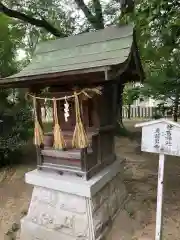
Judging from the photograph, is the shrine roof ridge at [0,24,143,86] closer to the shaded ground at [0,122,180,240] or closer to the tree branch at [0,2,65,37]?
the shaded ground at [0,122,180,240]

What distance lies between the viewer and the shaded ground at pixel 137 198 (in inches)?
139

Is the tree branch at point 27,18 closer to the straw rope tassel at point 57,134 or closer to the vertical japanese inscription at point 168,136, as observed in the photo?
the straw rope tassel at point 57,134

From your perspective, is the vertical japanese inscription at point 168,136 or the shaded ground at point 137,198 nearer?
the vertical japanese inscription at point 168,136

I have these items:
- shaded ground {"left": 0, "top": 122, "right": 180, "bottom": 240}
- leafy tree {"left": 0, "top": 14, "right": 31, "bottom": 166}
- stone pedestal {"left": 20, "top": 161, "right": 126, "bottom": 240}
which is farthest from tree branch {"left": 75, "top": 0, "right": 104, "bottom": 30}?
stone pedestal {"left": 20, "top": 161, "right": 126, "bottom": 240}

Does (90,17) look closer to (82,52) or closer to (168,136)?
(82,52)

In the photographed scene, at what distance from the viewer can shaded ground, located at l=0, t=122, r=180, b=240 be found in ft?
11.6

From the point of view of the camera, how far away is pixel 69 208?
11.0ft

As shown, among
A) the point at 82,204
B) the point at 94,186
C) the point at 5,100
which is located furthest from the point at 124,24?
the point at 5,100

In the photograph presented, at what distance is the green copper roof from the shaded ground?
2486 mm

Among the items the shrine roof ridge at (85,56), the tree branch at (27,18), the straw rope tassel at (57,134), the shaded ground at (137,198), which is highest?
the tree branch at (27,18)

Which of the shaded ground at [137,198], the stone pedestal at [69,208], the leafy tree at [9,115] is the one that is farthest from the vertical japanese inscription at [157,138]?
the leafy tree at [9,115]

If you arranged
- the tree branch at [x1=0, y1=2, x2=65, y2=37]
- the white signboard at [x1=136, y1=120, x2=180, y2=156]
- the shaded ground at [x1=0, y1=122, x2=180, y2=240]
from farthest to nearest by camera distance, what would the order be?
the tree branch at [x1=0, y1=2, x2=65, y2=37]
the shaded ground at [x1=0, y1=122, x2=180, y2=240]
the white signboard at [x1=136, y1=120, x2=180, y2=156]

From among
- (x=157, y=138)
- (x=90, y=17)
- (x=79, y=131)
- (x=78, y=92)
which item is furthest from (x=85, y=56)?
(x=90, y=17)

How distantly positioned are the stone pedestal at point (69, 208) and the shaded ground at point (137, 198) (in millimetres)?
342
